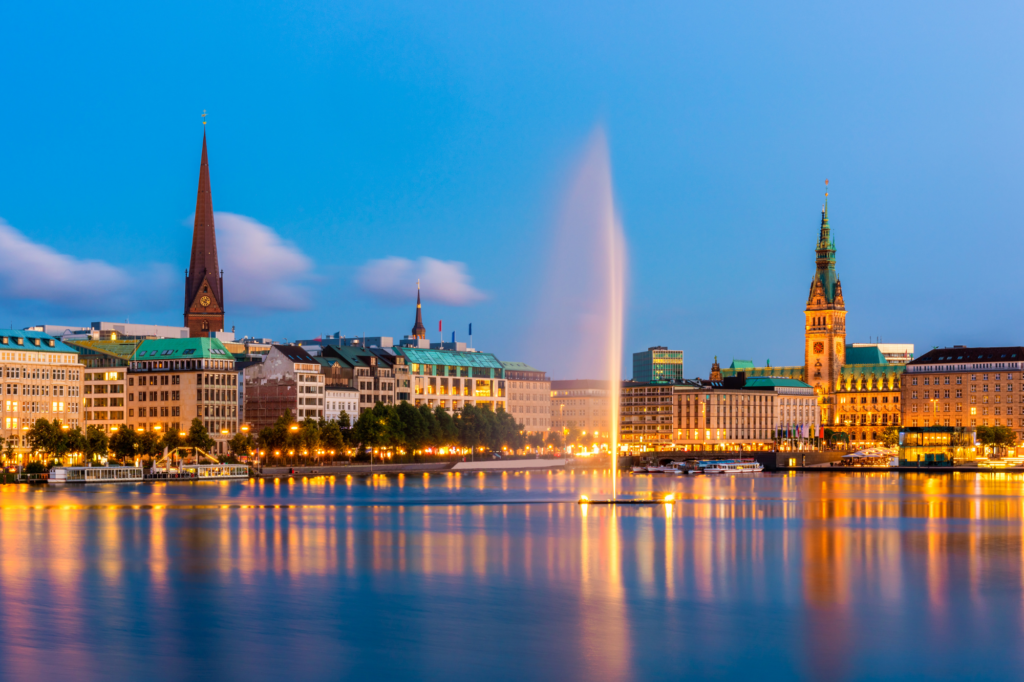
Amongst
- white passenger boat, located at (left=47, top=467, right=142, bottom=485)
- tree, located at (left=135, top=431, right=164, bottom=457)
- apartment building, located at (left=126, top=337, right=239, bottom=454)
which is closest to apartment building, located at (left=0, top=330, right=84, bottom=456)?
apartment building, located at (left=126, top=337, right=239, bottom=454)

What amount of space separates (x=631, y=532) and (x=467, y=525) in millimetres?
8730

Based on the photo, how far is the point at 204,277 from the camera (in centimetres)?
17938

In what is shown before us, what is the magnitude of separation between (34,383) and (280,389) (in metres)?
27.0

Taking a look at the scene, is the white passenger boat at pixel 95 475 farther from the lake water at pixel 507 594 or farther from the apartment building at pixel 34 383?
the lake water at pixel 507 594

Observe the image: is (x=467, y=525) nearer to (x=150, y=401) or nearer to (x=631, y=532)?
(x=631, y=532)

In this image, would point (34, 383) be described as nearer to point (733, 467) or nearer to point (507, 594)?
point (733, 467)

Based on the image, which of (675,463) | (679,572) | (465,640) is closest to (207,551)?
(679,572)

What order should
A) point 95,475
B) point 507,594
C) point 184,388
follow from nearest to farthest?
point 507,594 < point 95,475 < point 184,388

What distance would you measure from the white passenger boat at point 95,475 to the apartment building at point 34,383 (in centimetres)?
1396

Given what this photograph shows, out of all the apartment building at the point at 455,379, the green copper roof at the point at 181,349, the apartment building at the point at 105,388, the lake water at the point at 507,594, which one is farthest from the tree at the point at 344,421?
the lake water at the point at 507,594

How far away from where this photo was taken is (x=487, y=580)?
43625 millimetres

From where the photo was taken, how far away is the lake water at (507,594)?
98.3 ft

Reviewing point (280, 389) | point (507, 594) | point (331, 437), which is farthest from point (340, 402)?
point (507, 594)

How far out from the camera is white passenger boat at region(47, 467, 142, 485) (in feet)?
357
